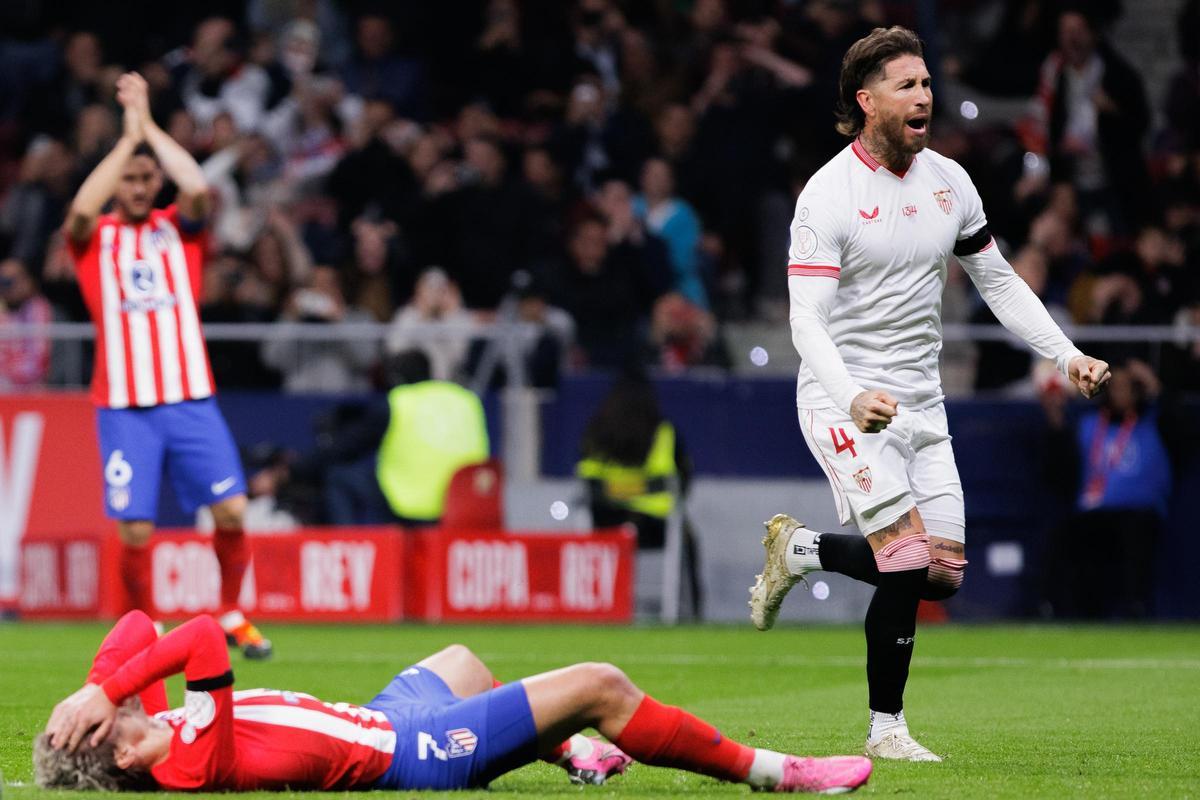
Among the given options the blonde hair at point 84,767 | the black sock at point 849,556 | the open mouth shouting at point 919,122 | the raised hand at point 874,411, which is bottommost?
the blonde hair at point 84,767

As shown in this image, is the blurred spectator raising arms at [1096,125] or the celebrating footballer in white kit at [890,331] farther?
the blurred spectator raising arms at [1096,125]

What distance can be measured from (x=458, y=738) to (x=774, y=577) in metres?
2.29

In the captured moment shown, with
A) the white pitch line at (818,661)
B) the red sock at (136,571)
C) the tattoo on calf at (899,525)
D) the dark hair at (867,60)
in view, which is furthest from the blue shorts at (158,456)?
the tattoo on calf at (899,525)

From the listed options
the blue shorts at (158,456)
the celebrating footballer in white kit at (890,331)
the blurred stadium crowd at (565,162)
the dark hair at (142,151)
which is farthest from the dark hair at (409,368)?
the celebrating footballer in white kit at (890,331)

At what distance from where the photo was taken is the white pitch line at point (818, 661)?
11242 mm

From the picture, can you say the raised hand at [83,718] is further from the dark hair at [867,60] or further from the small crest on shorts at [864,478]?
the dark hair at [867,60]

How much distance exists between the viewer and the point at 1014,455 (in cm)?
1570

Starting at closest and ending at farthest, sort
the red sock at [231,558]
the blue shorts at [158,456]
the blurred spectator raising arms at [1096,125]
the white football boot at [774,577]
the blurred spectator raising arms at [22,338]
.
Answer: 1. the white football boot at [774,577]
2. the blue shorts at [158,456]
3. the red sock at [231,558]
4. the blurred spectator raising arms at [22,338]
5. the blurred spectator raising arms at [1096,125]

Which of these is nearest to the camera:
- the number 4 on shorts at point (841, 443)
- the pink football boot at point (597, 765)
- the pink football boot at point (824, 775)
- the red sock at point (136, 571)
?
the pink football boot at point (824, 775)

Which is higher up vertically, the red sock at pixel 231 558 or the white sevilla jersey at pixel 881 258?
the white sevilla jersey at pixel 881 258

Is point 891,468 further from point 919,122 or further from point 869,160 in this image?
point 919,122

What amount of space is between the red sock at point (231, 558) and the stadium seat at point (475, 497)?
13.0 feet

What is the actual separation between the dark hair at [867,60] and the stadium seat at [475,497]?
26.3 ft

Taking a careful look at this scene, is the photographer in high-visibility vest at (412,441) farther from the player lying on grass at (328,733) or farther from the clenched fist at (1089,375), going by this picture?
the player lying on grass at (328,733)
